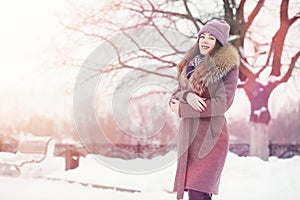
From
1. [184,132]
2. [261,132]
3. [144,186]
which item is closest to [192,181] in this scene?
[184,132]

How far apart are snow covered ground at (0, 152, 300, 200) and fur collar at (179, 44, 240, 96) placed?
71 centimetres

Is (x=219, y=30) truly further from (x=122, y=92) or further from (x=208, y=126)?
(x=122, y=92)

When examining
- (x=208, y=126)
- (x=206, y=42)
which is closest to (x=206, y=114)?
(x=208, y=126)

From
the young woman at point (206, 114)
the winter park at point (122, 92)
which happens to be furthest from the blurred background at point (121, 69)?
the young woman at point (206, 114)

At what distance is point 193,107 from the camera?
133cm

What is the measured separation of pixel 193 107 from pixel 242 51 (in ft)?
3.20

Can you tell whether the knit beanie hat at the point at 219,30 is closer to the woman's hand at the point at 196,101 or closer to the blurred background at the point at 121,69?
the woman's hand at the point at 196,101

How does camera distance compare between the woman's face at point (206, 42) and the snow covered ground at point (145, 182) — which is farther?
the snow covered ground at point (145, 182)

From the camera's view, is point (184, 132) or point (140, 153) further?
point (140, 153)

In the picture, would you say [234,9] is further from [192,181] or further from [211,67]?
[192,181]

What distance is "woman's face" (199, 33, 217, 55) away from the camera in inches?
54.2

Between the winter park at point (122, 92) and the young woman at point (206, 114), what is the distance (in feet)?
2.28

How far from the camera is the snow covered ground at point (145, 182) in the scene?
6.24 ft

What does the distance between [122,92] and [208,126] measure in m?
0.87
